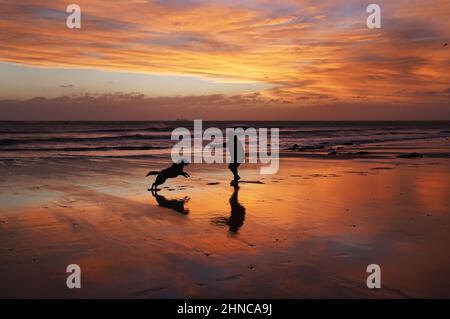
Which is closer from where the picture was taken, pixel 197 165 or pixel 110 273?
pixel 110 273

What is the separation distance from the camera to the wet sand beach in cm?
596

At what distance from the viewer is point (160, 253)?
7.31 meters

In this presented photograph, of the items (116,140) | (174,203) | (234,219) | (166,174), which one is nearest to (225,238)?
(234,219)

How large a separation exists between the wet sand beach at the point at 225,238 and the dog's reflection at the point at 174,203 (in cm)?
3

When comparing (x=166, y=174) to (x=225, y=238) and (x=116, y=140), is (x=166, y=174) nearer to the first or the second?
(x=225, y=238)

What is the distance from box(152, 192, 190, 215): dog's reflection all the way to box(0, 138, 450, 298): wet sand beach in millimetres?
29

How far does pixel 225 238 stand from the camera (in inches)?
321

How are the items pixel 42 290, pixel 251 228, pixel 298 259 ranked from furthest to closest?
pixel 251 228 < pixel 298 259 < pixel 42 290

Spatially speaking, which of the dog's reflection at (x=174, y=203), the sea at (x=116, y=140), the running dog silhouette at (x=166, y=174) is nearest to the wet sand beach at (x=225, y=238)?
the dog's reflection at (x=174, y=203)

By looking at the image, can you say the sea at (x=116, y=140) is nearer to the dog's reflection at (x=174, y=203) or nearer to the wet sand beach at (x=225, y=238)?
the dog's reflection at (x=174, y=203)

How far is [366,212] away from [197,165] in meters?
11.6
